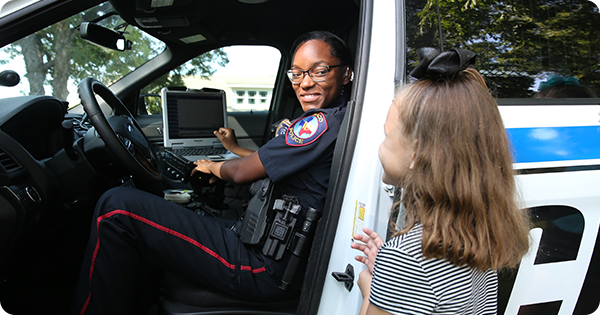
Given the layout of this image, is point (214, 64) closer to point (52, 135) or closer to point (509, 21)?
point (52, 135)

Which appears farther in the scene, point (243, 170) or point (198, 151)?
point (198, 151)

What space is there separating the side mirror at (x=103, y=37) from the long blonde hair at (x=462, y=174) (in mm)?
1804

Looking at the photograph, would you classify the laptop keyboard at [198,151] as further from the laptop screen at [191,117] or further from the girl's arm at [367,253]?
the girl's arm at [367,253]

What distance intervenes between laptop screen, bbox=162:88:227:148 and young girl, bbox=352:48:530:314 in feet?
6.27

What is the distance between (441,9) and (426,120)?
55 centimetres

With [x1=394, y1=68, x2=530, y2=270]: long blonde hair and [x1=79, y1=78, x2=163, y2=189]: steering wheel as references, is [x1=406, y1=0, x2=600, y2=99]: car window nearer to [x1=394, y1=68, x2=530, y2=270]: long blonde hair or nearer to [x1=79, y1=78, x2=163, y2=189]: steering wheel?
[x1=394, y1=68, x2=530, y2=270]: long blonde hair

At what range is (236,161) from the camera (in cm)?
148

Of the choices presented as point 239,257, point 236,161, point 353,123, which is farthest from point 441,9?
point 239,257

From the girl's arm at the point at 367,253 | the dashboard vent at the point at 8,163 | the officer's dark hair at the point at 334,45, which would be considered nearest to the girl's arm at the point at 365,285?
the girl's arm at the point at 367,253

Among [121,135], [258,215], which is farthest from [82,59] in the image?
[258,215]

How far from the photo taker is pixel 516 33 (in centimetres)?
106

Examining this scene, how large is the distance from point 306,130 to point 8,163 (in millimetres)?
1059

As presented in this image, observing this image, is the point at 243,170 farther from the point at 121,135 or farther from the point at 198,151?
the point at 198,151

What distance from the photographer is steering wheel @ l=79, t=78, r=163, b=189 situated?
143cm
